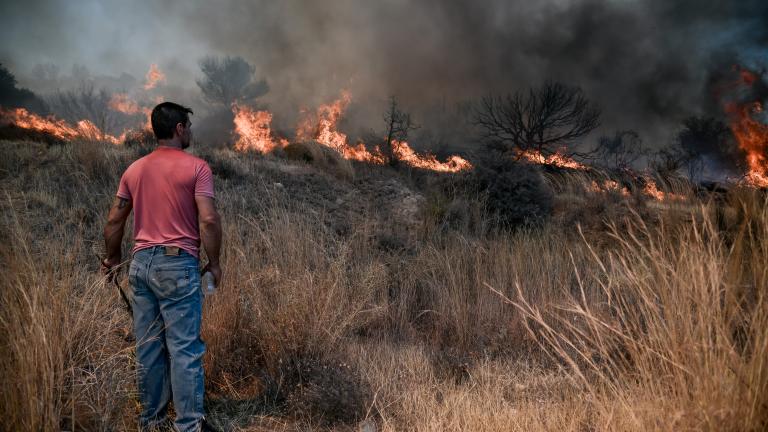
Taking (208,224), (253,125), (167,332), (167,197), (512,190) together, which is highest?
(253,125)

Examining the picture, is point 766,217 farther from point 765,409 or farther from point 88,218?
point 88,218

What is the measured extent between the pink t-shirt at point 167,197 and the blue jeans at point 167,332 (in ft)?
0.31

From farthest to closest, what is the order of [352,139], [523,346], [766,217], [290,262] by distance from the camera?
[352,139] < [290,262] < [523,346] < [766,217]

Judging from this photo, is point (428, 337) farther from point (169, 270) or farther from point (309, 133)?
point (309, 133)

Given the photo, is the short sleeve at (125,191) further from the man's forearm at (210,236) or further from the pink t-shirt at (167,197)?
the man's forearm at (210,236)

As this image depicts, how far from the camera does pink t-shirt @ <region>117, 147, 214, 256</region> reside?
280cm

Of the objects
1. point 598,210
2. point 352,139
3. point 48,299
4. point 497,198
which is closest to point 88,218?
point 48,299

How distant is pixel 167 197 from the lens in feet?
9.26

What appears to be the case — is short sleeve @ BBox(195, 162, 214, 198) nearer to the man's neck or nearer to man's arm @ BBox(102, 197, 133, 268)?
the man's neck

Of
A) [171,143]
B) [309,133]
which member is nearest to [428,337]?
[171,143]

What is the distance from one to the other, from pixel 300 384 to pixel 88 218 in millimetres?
6182

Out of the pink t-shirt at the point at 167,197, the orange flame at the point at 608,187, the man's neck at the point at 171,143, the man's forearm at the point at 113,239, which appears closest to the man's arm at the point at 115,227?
the man's forearm at the point at 113,239

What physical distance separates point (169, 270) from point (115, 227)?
2.08 ft

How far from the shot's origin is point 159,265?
274 cm
